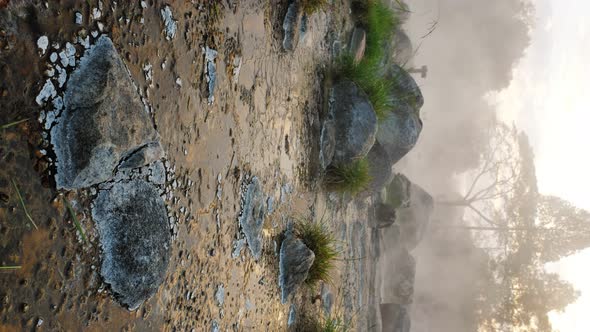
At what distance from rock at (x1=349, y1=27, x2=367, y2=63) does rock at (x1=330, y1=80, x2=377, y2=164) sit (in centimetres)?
39

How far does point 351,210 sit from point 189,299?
2.46 meters

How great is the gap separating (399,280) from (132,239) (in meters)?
6.10

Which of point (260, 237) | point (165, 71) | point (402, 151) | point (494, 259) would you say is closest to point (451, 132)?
point (494, 259)

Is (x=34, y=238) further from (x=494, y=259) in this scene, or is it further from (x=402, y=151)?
(x=494, y=259)

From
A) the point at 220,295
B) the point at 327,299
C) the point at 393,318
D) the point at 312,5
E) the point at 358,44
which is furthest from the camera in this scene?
the point at 393,318

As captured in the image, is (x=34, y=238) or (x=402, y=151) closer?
(x=34, y=238)

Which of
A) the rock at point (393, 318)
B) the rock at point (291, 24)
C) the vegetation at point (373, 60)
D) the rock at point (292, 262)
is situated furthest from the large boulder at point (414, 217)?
the rock at point (291, 24)

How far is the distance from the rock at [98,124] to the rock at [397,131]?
3.61 m

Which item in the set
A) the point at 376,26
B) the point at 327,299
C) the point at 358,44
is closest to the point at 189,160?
the point at 327,299

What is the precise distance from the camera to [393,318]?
6301 millimetres

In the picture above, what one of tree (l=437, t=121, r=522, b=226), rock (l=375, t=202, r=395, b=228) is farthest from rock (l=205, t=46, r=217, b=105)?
tree (l=437, t=121, r=522, b=226)

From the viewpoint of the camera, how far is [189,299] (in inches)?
75.2

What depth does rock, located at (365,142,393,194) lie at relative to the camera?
456 cm

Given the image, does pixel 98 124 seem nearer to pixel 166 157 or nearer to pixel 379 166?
pixel 166 157
